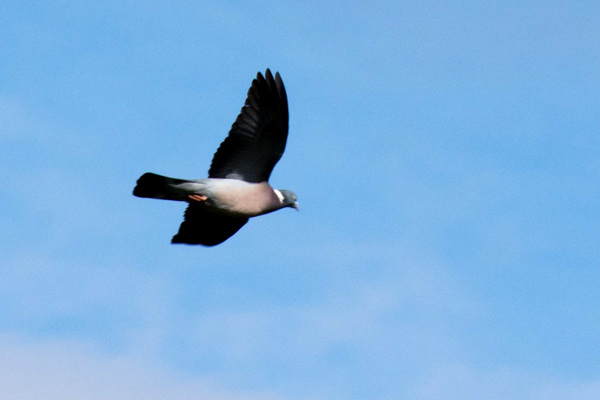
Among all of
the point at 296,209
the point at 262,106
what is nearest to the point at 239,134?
the point at 262,106

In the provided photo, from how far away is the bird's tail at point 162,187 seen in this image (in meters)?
15.1

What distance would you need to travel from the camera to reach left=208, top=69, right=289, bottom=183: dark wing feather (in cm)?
1499

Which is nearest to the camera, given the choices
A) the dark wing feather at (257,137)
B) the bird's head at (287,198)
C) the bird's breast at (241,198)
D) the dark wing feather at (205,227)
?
the dark wing feather at (257,137)

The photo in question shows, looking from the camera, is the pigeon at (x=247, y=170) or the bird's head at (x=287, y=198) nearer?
the pigeon at (x=247, y=170)

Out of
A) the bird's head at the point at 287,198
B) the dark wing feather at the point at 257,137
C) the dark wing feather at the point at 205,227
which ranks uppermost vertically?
the dark wing feather at the point at 257,137

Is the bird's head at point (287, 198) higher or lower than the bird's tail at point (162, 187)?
higher

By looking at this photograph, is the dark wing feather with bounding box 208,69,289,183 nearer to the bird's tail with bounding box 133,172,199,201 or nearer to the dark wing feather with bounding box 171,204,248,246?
the bird's tail with bounding box 133,172,199,201

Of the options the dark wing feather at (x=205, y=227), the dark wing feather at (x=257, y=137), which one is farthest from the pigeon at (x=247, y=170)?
the dark wing feather at (x=205, y=227)

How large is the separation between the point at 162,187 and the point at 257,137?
145cm

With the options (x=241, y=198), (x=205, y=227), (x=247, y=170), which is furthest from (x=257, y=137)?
(x=205, y=227)

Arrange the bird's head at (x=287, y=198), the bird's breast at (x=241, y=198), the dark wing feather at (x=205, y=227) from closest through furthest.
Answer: the bird's breast at (x=241, y=198) < the bird's head at (x=287, y=198) < the dark wing feather at (x=205, y=227)

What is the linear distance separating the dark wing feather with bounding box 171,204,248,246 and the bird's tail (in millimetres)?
983

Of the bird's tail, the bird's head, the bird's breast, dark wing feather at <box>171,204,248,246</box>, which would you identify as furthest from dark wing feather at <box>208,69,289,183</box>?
dark wing feather at <box>171,204,248,246</box>

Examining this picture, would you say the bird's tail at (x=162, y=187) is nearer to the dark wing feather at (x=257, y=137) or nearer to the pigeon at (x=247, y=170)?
the pigeon at (x=247, y=170)
